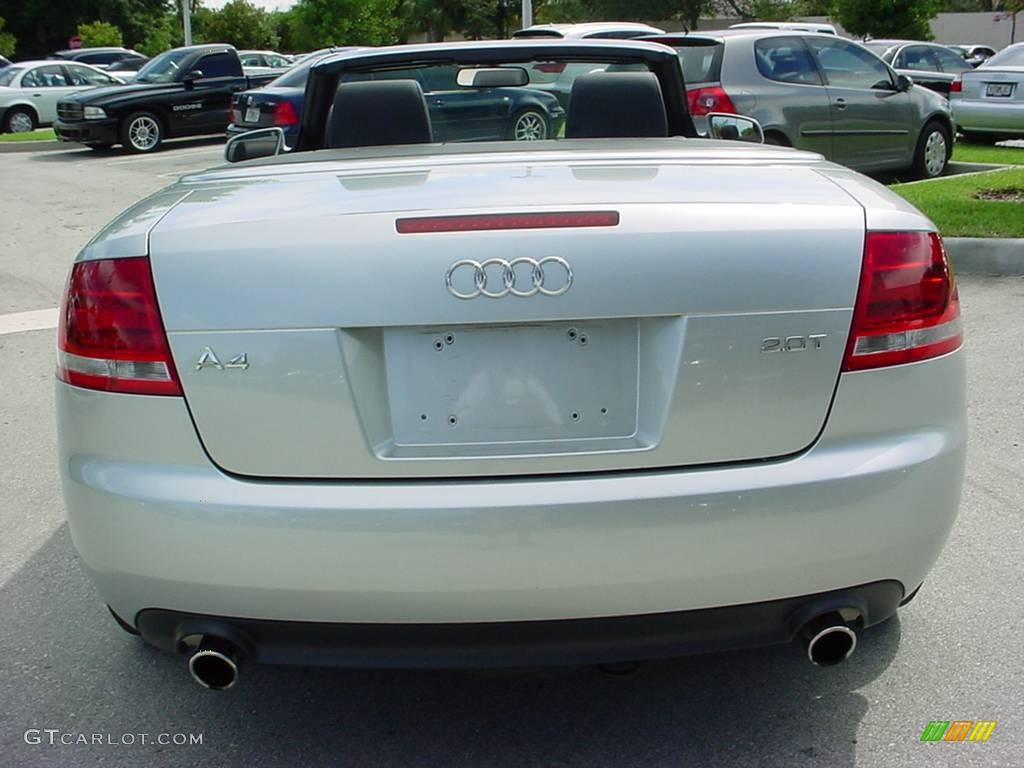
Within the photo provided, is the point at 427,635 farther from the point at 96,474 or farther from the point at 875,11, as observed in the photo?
the point at 875,11

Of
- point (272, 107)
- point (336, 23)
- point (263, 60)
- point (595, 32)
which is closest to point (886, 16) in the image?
point (336, 23)

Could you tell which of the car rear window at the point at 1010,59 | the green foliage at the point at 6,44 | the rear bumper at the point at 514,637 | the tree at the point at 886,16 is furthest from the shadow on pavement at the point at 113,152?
the green foliage at the point at 6,44

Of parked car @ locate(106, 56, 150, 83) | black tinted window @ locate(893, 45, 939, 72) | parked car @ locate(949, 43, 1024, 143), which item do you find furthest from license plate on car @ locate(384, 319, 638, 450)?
parked car @ locate(106, 56, 150, 83)

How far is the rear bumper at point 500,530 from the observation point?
2.28 metres

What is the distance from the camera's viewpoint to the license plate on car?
91.4 inches

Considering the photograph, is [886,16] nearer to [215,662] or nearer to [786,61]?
[786,61]

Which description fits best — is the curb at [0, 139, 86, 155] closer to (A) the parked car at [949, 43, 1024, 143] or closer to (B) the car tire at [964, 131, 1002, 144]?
(A) the parked car at [949, 43, 1024, 143]

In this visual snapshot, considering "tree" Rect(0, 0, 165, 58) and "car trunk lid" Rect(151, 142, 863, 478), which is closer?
"car trunk lid" Rect(151, 142, 863, 478)

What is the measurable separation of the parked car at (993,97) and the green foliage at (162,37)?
1739 inches

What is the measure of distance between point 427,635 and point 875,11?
31609mm

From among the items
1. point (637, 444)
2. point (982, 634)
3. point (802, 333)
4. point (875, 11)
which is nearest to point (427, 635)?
point (637, 444)

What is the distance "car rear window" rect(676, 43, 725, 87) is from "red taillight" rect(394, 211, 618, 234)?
8.76m

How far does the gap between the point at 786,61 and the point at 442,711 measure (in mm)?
9475

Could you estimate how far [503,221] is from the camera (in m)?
2.35
